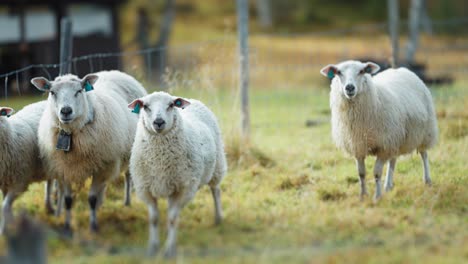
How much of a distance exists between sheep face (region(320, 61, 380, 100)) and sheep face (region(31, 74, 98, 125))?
99.0 inches

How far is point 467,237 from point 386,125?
6.64 feet

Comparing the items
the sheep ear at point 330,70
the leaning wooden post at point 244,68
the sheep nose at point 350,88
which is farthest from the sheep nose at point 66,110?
the leaning wooden post at point 244,68

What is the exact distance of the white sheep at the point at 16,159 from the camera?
6.80m

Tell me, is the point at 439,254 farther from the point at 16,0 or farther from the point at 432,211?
the point at 16,0

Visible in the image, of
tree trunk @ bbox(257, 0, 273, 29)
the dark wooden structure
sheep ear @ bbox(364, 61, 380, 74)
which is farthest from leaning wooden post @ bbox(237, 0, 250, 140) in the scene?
tree trunk @ bbox(257, 0, 273, 29)

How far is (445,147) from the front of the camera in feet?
31.0

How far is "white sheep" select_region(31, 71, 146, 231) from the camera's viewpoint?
21.7ft

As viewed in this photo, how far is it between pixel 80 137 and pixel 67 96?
0.46 metres

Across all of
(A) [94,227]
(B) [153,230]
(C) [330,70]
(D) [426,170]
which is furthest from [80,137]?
(D) [426,170]

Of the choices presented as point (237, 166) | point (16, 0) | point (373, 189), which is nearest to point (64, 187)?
point (237, 166)

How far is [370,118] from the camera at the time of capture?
7.59 meters

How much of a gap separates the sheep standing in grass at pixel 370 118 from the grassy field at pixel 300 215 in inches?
16.1

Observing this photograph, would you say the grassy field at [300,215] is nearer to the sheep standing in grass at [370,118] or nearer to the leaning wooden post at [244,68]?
the leaning wooden post at [244,68]

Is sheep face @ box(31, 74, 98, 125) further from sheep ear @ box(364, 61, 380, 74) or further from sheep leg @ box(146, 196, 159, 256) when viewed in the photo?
sheep ear @ box(364, 61, 380, 74)
